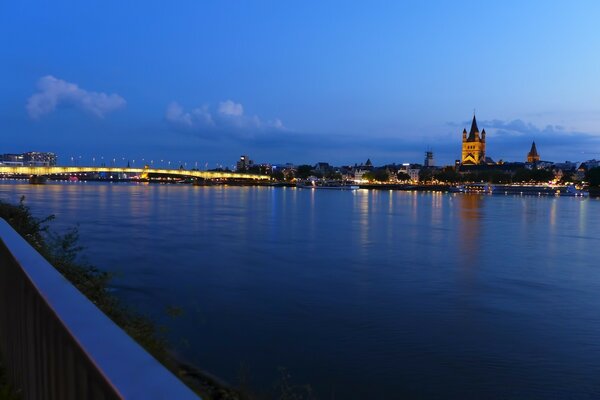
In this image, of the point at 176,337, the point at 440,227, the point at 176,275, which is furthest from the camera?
the point at 440,227

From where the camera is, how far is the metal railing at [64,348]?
1923mm

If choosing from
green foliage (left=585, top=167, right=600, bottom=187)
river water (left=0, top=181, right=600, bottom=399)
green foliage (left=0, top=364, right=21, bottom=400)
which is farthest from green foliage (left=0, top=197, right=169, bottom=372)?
green foliage (left=585, top=167, right=600, bottom=187)

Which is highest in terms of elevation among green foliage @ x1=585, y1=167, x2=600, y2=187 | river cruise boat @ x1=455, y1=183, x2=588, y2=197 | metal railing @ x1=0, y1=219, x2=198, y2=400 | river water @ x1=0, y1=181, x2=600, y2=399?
green foliage @ x1=585, y1=167, x2=600, y2=187

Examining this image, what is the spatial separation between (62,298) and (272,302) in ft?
38.6

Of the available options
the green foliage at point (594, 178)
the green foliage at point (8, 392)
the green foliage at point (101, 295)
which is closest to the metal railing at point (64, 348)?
the green foliage at point (8, 392)

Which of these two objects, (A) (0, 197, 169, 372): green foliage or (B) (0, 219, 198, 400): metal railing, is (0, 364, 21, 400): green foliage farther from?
(A) (0, 197, 169, 372): green foliage

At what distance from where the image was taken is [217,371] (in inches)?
365

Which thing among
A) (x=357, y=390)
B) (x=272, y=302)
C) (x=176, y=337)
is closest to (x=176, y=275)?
(x=272, y=302)

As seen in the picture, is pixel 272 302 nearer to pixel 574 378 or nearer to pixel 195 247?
pixel 574 378

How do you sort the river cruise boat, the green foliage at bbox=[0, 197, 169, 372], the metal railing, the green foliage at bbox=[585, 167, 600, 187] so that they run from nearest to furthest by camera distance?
the metal railing < the green foliage at bbox=[0, 197, 169, 372] < the green foliage at bbox=[585, 167, 600, 187] < the river cruise boat

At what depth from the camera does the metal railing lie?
1923 millimetres

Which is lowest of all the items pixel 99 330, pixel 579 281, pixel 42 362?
pixel 579 281

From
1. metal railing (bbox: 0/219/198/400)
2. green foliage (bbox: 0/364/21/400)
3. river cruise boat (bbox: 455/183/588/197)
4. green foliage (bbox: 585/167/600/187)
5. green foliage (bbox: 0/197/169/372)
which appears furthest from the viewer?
river cruise boat (bbox: 455/183/588/197)

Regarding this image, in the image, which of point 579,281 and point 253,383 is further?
point 579,281
